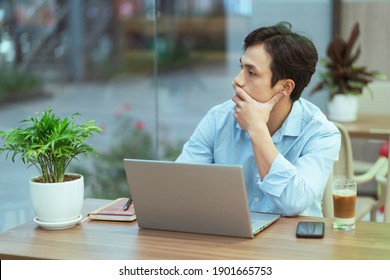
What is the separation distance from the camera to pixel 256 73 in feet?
7.91

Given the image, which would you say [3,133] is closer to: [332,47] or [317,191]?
[317,191]

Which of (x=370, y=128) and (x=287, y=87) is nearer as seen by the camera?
(x=287, y=87)

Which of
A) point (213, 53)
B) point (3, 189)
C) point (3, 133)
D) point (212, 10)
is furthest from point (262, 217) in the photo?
point (213, 53)

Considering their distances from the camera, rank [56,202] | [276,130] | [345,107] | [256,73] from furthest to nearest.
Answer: [345,107] < [276,130] < [256,73] < [56,202]

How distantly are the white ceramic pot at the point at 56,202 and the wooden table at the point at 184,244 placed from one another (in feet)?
0.11

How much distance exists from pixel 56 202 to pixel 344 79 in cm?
272

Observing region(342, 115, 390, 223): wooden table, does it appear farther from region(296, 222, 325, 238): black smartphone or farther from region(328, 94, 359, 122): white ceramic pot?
region(296, 222, 325, 238): black smartphone

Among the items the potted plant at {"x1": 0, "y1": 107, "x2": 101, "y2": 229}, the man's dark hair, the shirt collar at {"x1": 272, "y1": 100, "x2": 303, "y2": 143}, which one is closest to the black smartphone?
the shirt collar at {"x1": 272, "y1": 100, "x2": 303, "y2": 143}

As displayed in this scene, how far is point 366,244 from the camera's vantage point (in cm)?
199

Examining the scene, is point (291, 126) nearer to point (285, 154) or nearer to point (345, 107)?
point (285, 154)

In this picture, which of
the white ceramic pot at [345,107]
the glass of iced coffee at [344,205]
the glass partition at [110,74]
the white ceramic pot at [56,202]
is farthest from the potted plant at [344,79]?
the white ceramic pot at [56,202]

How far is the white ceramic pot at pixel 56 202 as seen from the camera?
7.01ft

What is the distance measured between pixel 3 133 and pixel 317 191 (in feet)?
3.03

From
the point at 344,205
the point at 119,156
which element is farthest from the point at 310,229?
the point at 119,156
